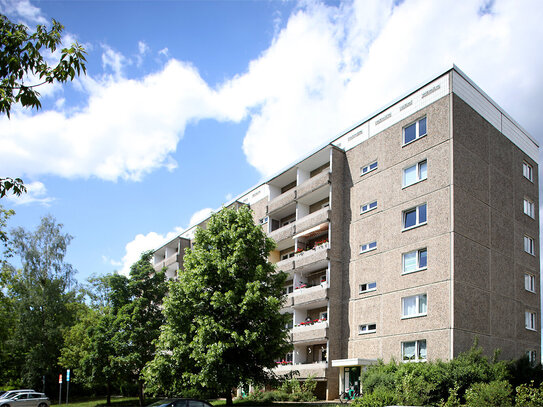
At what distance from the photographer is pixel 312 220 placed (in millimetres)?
37125

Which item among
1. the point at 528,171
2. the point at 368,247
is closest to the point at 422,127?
the point at 368,247

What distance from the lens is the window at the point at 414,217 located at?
97.7ft

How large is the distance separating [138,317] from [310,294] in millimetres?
14533

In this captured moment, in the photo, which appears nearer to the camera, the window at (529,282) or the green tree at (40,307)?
the window at (529,282)

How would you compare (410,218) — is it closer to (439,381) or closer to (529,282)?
(439,381)

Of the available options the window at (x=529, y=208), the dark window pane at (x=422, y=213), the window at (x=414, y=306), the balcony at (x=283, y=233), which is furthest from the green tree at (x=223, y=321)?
the window at (x=529, y=208)

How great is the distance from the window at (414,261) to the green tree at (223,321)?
7.16 meters

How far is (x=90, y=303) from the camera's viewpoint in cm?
6438

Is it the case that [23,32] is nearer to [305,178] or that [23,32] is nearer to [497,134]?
[497,134]

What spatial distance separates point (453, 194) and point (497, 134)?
754cm

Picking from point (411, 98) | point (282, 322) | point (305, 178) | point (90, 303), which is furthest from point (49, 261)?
point (411, 98)

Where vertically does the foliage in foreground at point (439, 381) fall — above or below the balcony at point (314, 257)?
below

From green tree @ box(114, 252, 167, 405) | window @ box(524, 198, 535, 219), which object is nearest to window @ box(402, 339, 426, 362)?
window @ box(524, 198, 535, 219)

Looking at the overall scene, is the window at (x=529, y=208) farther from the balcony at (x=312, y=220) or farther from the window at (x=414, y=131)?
the balcony at (x=312, y=220)
